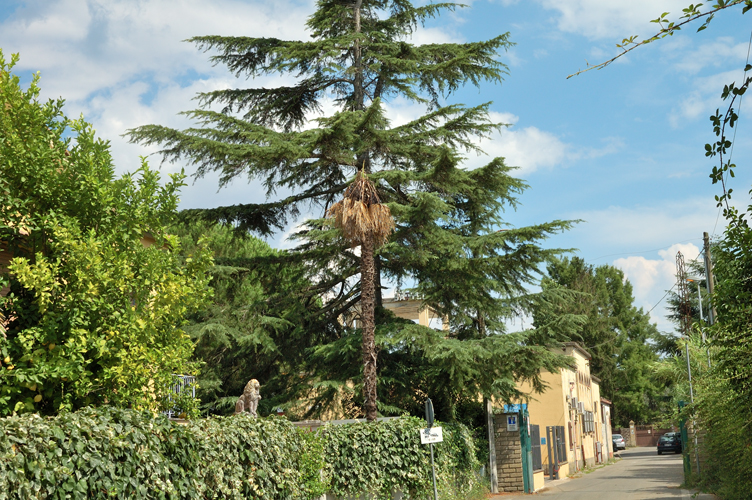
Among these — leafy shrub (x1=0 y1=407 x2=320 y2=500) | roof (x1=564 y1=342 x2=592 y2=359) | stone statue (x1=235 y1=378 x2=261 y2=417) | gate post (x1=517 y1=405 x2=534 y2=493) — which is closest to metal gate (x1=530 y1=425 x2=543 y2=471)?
gate post (x1=517 y1=405 x2=534 y2=493)

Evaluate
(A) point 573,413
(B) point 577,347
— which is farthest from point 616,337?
(A) point 573,413

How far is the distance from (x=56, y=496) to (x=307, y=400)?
55.8 ft

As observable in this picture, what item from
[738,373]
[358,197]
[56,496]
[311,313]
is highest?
[358,197]

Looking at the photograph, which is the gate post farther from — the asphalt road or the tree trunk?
the tree trunk

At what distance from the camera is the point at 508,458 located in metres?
24.0

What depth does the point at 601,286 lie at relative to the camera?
73062mm

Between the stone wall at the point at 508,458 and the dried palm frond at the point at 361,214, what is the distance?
8.94m

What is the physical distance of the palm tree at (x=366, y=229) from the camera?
739 inches

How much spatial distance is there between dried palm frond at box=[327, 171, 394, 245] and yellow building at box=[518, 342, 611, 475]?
11.8m

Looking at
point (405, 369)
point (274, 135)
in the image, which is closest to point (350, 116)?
point (274, 135)

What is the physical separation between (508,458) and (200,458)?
16.6m

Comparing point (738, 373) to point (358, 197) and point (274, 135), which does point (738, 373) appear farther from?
point (274, 135)

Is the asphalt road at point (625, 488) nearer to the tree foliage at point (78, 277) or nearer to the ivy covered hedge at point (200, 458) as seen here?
the ivy covered hedge at point (200, 458)

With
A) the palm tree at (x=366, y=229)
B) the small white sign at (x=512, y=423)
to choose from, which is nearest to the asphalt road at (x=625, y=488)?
the small white sign at (x=512, y=423)
